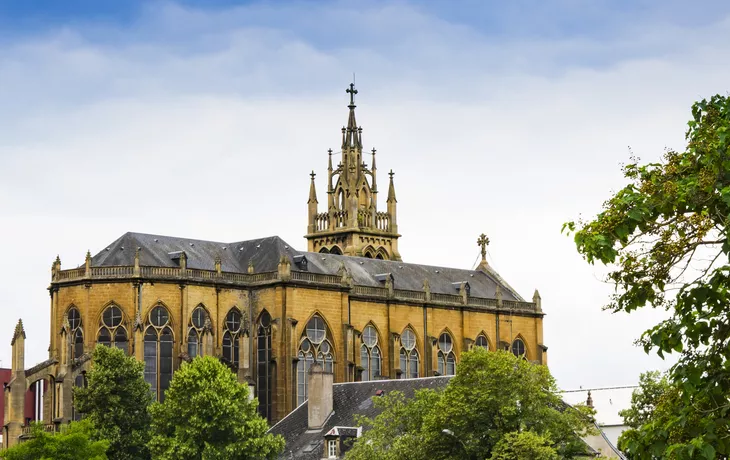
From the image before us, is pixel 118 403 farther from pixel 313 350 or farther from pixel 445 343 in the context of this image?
pixel 445 343

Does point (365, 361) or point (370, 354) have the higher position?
point (370, 354)

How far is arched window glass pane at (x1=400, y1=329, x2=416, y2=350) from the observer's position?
14300 centimetres

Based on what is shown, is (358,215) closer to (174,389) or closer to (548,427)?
(174,389)

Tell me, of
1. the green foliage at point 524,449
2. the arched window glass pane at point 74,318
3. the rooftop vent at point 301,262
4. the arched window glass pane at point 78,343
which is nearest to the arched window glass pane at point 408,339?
the rooftop vent at point 301,262

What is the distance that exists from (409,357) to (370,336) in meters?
5.04

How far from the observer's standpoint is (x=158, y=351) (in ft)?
414

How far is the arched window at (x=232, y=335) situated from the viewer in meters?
131

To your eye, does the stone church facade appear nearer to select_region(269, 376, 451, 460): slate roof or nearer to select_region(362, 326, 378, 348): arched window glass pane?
select_region(362, 326, 378, 348): arched window glass pane

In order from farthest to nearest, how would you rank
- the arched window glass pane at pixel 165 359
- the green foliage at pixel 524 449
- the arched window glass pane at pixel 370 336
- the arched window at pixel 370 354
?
the arched window glass pane at pixel 370 336 < the arched window at pixel 370 354 < the arched window glass pane at pixel 165 359 < the green foliage at pixel 524 449

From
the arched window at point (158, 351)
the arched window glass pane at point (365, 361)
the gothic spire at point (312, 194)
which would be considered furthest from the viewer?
the gothic spire at point (312, 194)

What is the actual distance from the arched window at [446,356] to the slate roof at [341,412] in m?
34.2

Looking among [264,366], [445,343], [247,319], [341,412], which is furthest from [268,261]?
[341,412]

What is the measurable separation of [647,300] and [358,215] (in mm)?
138622

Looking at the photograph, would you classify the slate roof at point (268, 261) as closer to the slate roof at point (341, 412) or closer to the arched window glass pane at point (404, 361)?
the arched window glass pane at point (404, 361)
